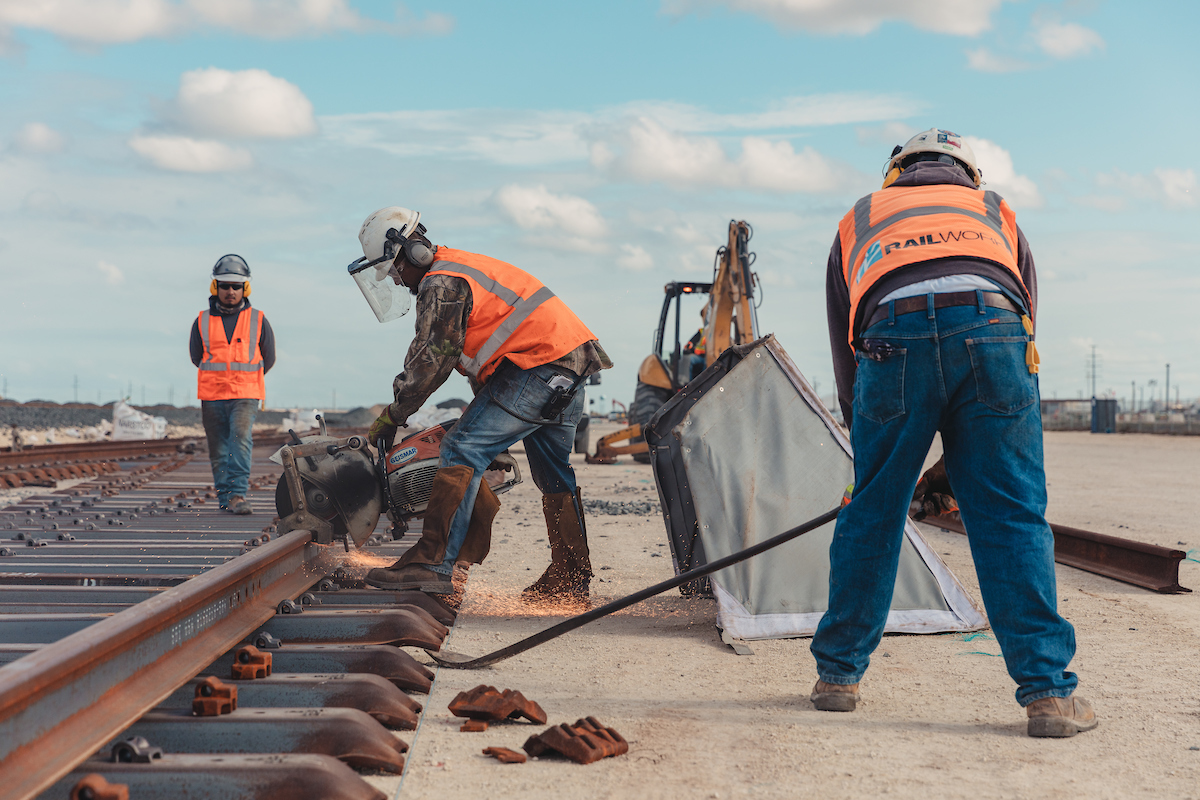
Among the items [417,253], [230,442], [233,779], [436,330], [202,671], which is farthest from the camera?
[230,442]

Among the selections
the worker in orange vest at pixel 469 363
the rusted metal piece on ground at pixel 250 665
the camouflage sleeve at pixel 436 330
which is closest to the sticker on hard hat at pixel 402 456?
the worker in orange vest at pixel 469 363

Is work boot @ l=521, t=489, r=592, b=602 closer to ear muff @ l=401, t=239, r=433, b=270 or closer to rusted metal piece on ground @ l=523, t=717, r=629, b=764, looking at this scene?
ear muff @ l=401, t=239, r=433, b=270

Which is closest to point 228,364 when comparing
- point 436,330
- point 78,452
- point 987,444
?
point 436,330

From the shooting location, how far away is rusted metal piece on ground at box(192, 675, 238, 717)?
103 inches

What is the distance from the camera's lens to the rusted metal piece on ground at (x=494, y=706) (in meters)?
2.93

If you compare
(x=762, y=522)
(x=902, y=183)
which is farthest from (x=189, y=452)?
(x=902, y=183)

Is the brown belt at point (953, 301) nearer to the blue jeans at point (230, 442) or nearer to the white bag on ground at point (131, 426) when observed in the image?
the blue jeans at point (230, 442)

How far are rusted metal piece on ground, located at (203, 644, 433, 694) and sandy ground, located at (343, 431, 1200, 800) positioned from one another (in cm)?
12

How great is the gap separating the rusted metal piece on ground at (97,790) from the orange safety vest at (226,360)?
246 inches

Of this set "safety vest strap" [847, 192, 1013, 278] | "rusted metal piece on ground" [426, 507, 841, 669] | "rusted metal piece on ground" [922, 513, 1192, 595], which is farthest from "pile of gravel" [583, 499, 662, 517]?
"safety vest strap" [847, 192, 1013, 278]

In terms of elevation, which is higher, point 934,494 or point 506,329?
point 506,329

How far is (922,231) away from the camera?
10.1ft

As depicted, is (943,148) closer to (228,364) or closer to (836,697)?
(836,697)

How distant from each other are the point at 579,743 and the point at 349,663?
36.1 inches
